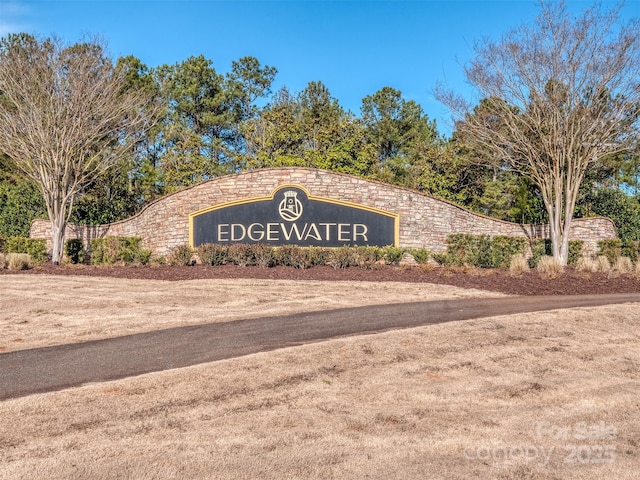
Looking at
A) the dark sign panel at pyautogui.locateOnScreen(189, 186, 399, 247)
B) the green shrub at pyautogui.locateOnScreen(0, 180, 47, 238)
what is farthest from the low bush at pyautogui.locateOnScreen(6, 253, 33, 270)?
the green shrub at pyautogui.locateOnScreen(0, 180, 47, 238)

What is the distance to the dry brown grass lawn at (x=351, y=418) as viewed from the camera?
3875 millimetres

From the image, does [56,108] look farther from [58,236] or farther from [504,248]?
[504,248]

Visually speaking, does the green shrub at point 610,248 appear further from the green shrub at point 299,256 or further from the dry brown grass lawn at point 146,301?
the green shrub at point 299,256

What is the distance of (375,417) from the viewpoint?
4785 mm

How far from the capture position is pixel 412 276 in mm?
15055

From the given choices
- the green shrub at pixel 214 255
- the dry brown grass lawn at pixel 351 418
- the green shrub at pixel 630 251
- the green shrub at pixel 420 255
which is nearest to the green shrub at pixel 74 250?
the green shrub at pixel 214 255

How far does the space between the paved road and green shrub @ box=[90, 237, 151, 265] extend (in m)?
9.99

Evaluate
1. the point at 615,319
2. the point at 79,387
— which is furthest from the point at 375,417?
the point at 615,319

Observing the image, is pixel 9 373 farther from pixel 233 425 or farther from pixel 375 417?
pixel 375 417

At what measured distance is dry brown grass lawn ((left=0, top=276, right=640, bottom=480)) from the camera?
3875 mm

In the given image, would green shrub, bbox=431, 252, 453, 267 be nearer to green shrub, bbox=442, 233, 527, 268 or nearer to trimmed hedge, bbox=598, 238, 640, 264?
green shrub, bbox=442, 233, 527, 268

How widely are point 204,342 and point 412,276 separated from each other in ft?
28.2

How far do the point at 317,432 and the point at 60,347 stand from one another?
4.55 metres

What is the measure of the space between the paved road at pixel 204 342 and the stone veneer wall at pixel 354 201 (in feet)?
29.5
